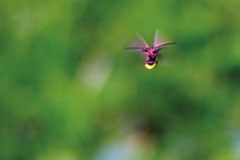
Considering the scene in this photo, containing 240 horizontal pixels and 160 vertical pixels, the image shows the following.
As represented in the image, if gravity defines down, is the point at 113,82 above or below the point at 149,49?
above

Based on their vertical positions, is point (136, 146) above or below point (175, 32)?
below

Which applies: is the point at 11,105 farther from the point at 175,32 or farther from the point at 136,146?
the point at 175,32

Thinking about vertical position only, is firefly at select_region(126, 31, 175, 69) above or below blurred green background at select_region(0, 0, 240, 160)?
below

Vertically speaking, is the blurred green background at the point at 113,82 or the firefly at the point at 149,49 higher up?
the blurred green background at the point at 113,82

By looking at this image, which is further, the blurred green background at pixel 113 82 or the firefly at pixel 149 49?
the blurred green background at pixel 113 82

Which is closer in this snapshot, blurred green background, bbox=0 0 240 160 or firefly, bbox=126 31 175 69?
firefly, bbox=126 31 175 69

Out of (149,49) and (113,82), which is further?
(113,82)

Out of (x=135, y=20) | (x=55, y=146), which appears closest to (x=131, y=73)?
(x=135, y=20)
